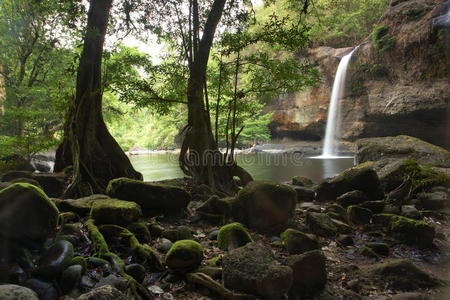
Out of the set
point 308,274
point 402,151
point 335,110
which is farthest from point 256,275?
point 335,110

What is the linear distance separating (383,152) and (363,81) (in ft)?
43.7

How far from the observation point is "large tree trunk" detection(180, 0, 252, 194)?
21.4 feet

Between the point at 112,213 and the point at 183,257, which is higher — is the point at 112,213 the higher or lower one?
Result: the higher one

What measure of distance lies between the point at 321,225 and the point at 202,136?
356 centimetres

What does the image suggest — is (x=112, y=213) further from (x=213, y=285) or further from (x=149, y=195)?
(x=213, y=285)

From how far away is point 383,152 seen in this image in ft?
34.8

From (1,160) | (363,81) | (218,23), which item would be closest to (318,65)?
(363,81)

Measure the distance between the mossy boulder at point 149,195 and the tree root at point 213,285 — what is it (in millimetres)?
1930

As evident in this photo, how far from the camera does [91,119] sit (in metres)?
6.28

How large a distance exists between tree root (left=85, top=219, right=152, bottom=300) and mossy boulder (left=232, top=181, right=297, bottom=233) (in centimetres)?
248

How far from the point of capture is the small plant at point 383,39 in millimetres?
18300

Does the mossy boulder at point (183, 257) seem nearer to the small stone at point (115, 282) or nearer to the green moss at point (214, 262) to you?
the green moss at point (214, 262)

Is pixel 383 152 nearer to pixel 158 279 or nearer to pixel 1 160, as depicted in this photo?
pixel 158 279

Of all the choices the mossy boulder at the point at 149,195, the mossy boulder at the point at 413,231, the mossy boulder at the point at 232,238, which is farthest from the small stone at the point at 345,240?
the mossy boulder at the point at 149,195
